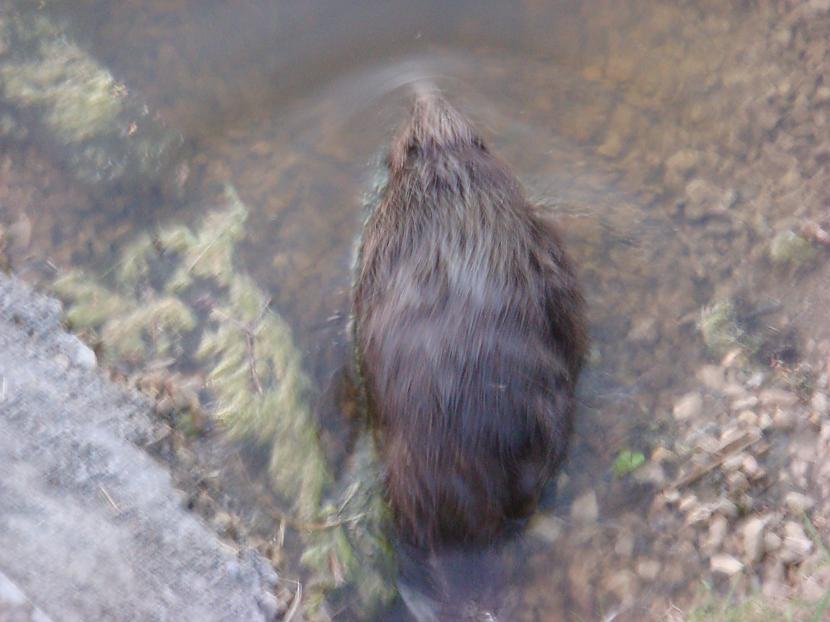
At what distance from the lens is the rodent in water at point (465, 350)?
7.65ft

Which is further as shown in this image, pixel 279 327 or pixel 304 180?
pixel 304 180

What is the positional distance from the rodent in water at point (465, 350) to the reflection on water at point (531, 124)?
0.29m

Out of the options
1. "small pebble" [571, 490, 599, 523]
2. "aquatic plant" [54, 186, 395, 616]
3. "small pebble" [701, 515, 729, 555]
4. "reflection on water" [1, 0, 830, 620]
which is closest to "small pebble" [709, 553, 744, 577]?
"small pebble" [701, 515, 729, 555]

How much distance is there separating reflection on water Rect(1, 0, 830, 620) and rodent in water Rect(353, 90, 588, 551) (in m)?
0.29

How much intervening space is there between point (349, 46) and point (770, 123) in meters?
1.61

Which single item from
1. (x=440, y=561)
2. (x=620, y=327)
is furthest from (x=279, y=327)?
(x=620, y=327)

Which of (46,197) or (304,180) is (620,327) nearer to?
(304,180)

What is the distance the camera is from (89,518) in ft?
7.36

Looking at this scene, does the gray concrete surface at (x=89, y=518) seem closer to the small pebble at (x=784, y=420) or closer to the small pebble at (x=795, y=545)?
the small pebble at (x=795, y=545)

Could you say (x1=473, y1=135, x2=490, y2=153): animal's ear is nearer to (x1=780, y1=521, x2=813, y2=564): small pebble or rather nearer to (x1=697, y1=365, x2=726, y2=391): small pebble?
(x1=697, y1=365, x2=726, y2=391): small pebble

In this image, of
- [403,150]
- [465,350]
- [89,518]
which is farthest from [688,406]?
[89,518]

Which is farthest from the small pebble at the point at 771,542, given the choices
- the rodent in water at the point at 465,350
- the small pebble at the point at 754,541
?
the rodent in water at the point at 465,350

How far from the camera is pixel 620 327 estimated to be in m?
2.94

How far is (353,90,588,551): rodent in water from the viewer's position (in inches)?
91.8
